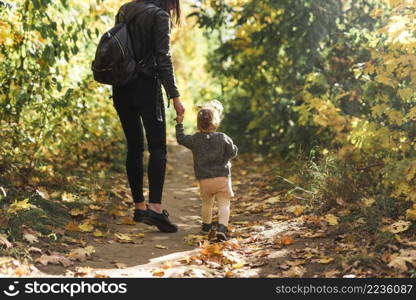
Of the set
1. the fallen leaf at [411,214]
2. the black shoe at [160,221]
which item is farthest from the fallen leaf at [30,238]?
the fallen leaf at [411,214]

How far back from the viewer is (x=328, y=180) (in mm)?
5766

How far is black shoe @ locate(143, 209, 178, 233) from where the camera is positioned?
17.4 ft

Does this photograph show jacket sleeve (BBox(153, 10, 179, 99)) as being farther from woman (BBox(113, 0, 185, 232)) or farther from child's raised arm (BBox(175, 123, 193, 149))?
child's raised arm (BBox(175, 123, 193, 149))

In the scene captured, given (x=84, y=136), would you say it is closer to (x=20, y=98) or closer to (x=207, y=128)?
(x=20, y=98)

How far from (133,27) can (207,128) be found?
1011 millimetres

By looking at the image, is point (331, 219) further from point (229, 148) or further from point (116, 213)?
point (116, 213)

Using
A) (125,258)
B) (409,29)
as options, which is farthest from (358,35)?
(125,258)

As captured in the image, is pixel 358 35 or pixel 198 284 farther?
pixel 358 35

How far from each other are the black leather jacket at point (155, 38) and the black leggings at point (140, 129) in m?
0.16

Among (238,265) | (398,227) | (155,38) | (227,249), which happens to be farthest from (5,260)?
(398,227)

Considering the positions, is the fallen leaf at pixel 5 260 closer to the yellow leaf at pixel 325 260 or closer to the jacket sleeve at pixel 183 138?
the jacket sleeve at pixel 183 138

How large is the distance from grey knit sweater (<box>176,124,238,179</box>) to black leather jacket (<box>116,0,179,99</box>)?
403 millimetres

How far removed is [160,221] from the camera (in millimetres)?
5371

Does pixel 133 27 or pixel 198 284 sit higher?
pixel 133 27
